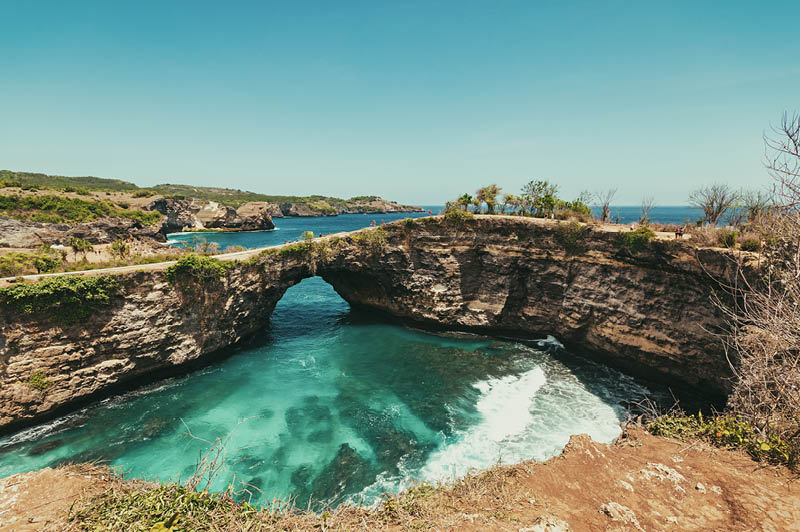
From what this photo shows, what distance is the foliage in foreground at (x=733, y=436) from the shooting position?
8117 mm

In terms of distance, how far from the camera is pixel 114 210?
73000mm

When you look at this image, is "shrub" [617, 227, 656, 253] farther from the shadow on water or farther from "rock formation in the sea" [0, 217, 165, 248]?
"rock formation in the sea" [0, 217, 165, 248]

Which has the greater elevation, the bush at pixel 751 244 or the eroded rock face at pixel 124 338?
the bush at pixel 751 244

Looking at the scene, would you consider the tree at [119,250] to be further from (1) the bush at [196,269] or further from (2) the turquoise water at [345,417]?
(2) the turquoise water at [345,417]

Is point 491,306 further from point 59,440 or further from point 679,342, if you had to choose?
point 59,440

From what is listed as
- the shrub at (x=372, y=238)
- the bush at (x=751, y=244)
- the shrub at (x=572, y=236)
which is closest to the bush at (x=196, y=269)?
the shrub at (x=372, y=238)

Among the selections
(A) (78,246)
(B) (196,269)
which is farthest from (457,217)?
(A) (78,246)

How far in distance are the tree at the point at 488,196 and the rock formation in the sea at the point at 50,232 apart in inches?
1497

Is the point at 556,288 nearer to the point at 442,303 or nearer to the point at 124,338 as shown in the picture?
the point at 442,303

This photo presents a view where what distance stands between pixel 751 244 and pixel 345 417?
26496 mm

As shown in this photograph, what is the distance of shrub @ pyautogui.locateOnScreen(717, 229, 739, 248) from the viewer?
18.8 m

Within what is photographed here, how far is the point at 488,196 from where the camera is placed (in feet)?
108

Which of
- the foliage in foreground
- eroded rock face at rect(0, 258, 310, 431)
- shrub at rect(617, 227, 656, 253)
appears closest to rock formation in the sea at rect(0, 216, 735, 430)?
eroded rock face at rect(0, 258, 310, 431)

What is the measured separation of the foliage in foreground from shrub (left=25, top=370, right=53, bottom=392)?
99.9 feet
